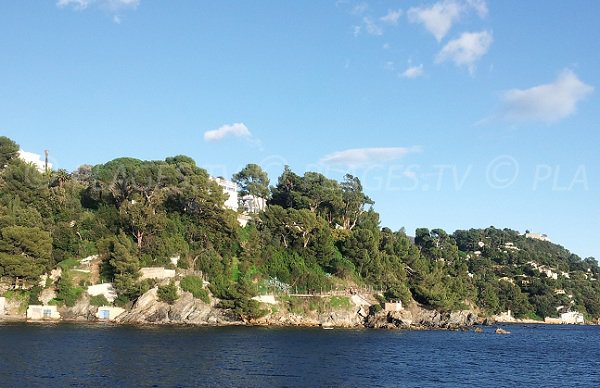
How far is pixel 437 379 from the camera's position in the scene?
49.4m

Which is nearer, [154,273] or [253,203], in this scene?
[154,273]

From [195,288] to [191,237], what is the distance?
13.9 meters

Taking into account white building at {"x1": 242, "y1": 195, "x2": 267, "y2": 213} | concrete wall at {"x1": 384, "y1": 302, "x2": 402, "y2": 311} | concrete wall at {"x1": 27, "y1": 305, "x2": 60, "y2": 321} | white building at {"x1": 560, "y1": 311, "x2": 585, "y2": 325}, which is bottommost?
white building at {"x1": 560, "y1": 311, "x2": 585, "y2": 325}

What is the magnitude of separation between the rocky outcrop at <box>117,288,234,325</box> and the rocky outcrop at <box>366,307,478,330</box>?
3019cm

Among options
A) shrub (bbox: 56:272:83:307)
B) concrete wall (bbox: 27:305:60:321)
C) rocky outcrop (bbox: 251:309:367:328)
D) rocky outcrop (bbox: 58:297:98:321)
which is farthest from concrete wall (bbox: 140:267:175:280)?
rocky outcrop (bbox: 251:309:367:328)

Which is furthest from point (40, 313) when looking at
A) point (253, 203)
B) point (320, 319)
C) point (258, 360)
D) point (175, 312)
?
point (253, 203)

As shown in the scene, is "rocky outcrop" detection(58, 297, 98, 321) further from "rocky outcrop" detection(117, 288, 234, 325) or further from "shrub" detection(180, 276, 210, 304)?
"shrub" detection(180, 276, 210, 304)

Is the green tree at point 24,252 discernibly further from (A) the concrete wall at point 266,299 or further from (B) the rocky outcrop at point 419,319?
(B) the rocky outcrop at point 419,319

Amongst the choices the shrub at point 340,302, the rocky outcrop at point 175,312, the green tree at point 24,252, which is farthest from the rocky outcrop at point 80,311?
the shrub at point 340,302

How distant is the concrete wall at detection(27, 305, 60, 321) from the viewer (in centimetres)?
8331

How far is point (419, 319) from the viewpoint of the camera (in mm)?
113812

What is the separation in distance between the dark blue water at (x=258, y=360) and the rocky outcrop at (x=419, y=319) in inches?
851

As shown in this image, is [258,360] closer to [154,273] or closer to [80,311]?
[154,273]

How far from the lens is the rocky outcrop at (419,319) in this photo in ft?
346
